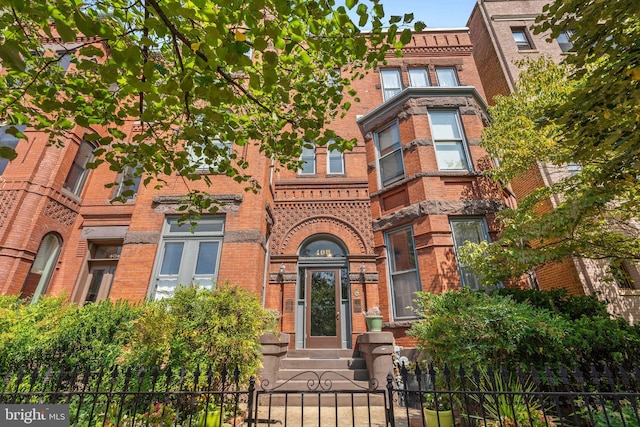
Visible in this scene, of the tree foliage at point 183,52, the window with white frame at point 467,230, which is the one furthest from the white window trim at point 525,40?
the tree foliage at point 183,52

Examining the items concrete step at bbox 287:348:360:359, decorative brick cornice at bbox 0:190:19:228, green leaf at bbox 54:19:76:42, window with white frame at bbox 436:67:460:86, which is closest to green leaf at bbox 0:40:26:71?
green leaf at bbox 54:19:76:42

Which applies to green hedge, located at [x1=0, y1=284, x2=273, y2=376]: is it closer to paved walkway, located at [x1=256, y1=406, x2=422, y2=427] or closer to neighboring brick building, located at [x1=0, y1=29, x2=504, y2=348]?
paved walkway, located at [x1=256, y1=406, x2=422, y2=427]

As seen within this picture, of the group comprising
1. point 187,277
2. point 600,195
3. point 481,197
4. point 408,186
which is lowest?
point 187,277

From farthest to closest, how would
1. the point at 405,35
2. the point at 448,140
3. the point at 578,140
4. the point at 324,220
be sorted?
the point at 324,220 → the point at 448,140 → the point at 578,140 → the point at 405,35

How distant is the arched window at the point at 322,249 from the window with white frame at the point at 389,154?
2.82 metres

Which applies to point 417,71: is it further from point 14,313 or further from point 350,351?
point 14,313

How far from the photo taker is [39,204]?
9328mm

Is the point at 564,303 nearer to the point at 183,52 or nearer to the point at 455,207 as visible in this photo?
the point at 455,207

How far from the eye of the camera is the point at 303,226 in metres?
10.1

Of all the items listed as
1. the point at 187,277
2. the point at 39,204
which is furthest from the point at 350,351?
the point at 39,204

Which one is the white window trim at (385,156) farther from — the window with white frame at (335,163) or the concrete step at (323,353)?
the concrete step at (323,353)

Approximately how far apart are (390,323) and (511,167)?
5451 mm

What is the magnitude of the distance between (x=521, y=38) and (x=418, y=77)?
542 cm

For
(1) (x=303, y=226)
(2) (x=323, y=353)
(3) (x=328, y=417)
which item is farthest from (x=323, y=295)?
(3) (x=328, y=417)
